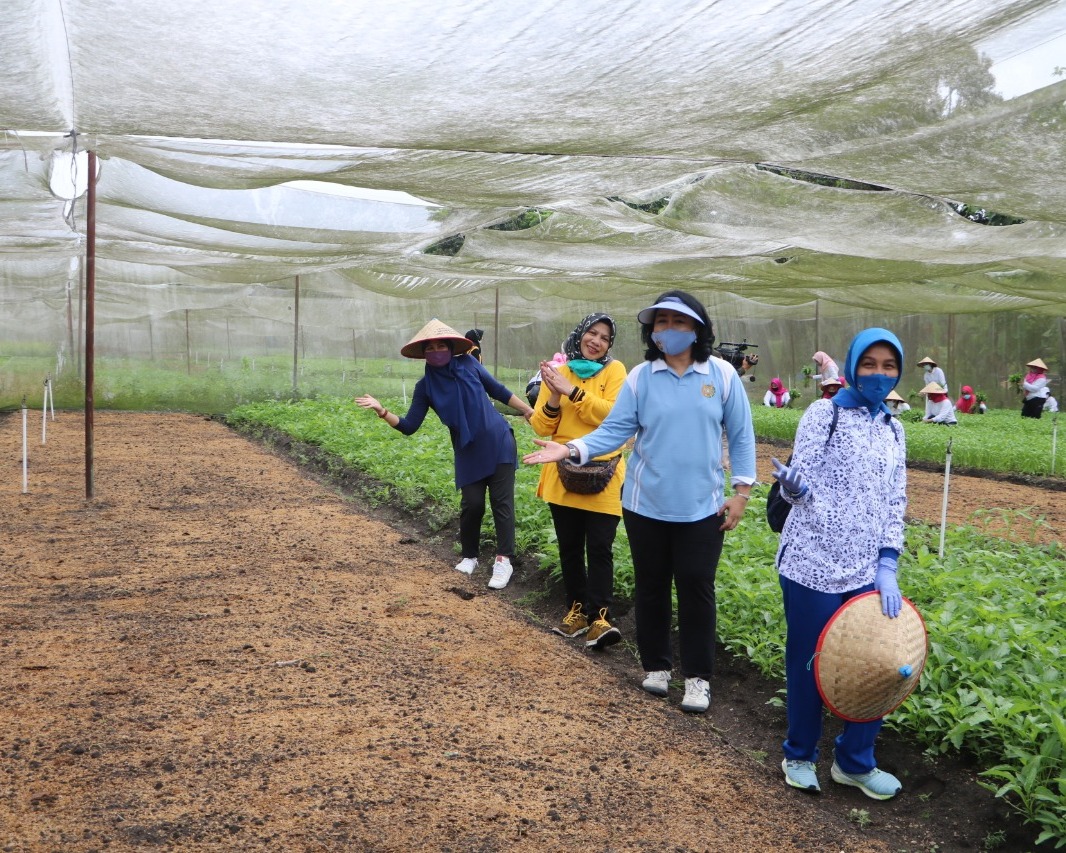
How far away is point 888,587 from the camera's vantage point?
112 inches

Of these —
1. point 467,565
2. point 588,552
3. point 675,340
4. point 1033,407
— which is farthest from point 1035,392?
point 675,340

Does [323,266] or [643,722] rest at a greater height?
[323,266]

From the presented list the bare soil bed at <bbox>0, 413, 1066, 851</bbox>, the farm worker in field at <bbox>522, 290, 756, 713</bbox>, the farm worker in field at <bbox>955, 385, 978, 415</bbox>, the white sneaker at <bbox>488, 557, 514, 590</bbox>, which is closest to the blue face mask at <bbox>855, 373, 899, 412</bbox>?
the farm worker in field at <bbox>522, 290, 756, 713</bbox>

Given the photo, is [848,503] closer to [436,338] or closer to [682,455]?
[682,455]

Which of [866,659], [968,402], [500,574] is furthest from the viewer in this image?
[968,402]

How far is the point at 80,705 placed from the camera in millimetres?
3447

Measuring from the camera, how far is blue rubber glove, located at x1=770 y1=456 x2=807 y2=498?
2.87 metres

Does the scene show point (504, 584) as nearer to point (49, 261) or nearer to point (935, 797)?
point (935, 797)

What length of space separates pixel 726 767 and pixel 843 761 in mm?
377

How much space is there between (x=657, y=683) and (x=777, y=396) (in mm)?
15559

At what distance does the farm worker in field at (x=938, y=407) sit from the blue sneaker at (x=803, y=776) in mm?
13901

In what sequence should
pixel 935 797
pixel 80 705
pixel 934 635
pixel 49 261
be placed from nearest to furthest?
pixel 935 797
pixel 80 705
pixel 934 635
pixel 49 261

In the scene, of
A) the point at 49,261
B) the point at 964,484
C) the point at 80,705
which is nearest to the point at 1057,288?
the point at 964,484

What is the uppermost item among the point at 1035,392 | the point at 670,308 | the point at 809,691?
the point at 670,308
